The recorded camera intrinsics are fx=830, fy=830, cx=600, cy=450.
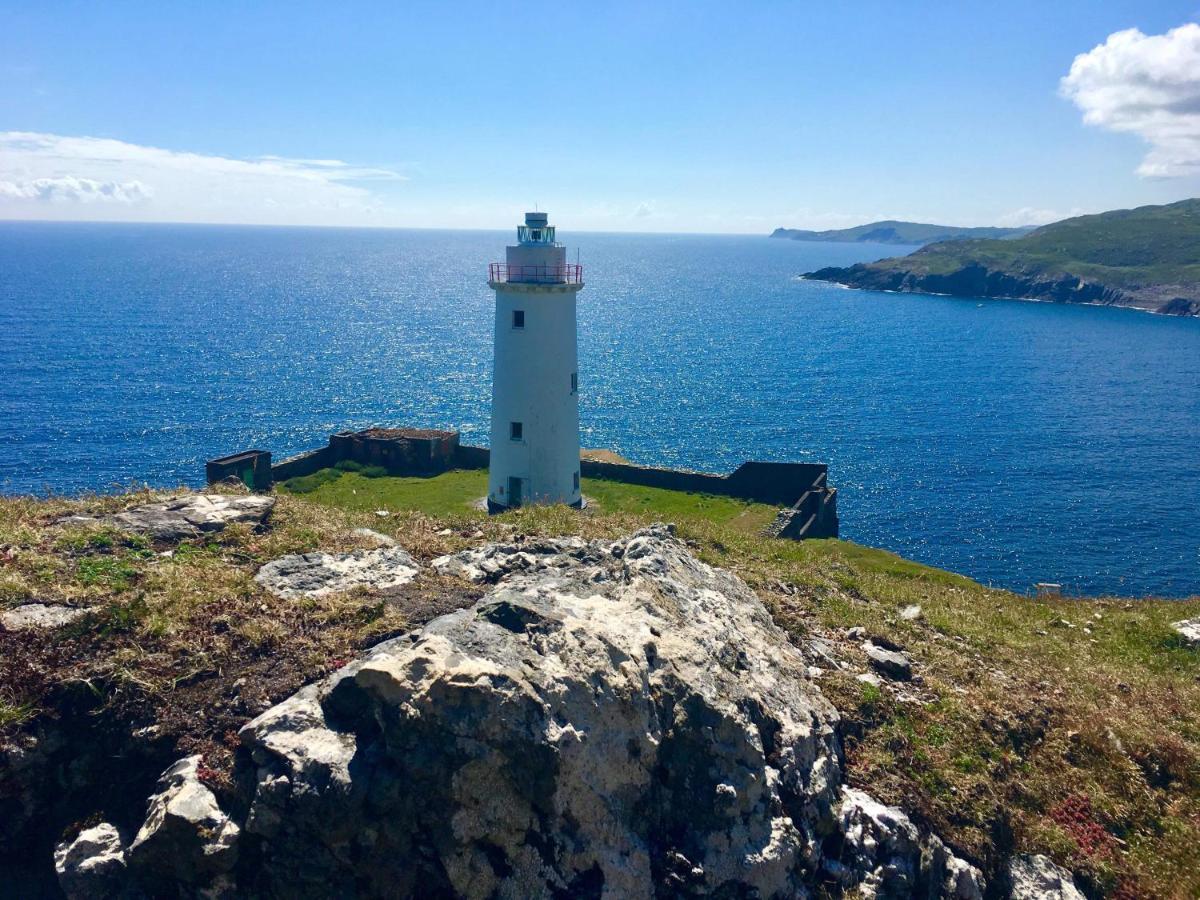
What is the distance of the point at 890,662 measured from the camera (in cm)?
1398

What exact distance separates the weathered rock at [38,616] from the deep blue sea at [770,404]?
108 ft

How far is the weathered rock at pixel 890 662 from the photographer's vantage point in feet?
45.5

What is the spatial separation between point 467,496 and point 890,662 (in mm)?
24239

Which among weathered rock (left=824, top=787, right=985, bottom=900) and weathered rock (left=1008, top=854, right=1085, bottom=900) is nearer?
weathered rock (left=824, top=787, right=985, bottom=900)

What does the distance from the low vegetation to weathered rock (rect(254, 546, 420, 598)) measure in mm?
376

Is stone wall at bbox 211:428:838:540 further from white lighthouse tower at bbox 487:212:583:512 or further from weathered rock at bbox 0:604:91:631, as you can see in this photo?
weathered rock at bbox 0:604:91:631

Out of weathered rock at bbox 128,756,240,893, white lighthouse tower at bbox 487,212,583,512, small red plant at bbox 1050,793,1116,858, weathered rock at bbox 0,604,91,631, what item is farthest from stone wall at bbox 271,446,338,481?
small red plant at bbox 1050,793,1116,858

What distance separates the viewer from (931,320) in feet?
482

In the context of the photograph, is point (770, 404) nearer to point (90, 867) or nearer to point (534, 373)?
point (534, 373)

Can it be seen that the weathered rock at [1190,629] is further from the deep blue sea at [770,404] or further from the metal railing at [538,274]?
the deep blue sea at [770,404]

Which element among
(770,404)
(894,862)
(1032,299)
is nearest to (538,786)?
(894,862)

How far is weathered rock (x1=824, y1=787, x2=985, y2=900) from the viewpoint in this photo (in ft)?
34.2

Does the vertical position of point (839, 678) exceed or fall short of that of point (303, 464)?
it exceeds it

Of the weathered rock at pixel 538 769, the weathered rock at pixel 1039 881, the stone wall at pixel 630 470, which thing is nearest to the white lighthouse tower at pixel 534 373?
the stone wall at pixel 630 470
